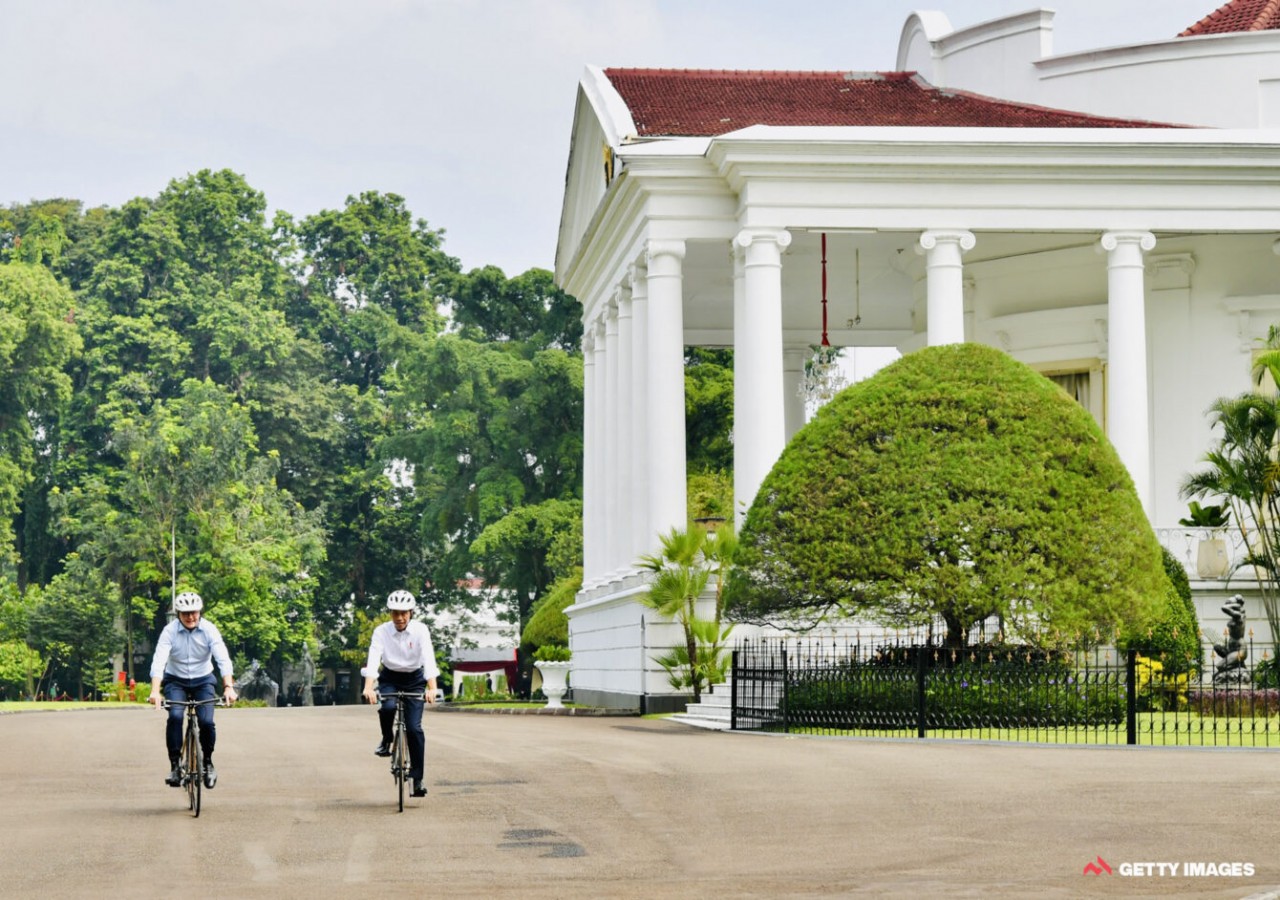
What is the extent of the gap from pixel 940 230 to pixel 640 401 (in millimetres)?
6111

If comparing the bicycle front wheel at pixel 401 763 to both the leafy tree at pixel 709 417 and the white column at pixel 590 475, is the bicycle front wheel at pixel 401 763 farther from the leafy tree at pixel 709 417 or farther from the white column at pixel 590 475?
the leafy tree at pixel 709 417

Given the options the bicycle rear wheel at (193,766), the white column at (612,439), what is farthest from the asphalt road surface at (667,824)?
the white column at (612,439)

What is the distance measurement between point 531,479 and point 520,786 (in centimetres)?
4898

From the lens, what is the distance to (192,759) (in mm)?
14812

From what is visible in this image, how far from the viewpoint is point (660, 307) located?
33.8 m

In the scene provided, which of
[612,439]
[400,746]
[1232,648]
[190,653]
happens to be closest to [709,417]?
[612,439]

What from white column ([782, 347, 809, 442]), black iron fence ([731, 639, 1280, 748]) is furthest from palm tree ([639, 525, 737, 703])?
white column ([782, 347, 809, 442])

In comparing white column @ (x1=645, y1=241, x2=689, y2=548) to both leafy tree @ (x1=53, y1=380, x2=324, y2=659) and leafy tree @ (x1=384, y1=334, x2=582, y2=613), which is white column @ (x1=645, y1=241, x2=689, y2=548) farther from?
leafy tree @ (x1=53, y1=380, x2=324, y2=659)

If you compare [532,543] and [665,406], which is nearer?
[665,406]

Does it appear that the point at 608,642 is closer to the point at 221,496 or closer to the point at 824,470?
the point at 824,470

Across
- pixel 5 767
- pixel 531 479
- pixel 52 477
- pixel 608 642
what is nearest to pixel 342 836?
pixel 5 767

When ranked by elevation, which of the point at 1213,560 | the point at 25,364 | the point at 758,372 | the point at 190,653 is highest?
the point at 25,364

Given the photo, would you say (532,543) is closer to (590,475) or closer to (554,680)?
(590,475)

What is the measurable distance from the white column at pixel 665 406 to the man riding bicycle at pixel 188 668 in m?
18.3
